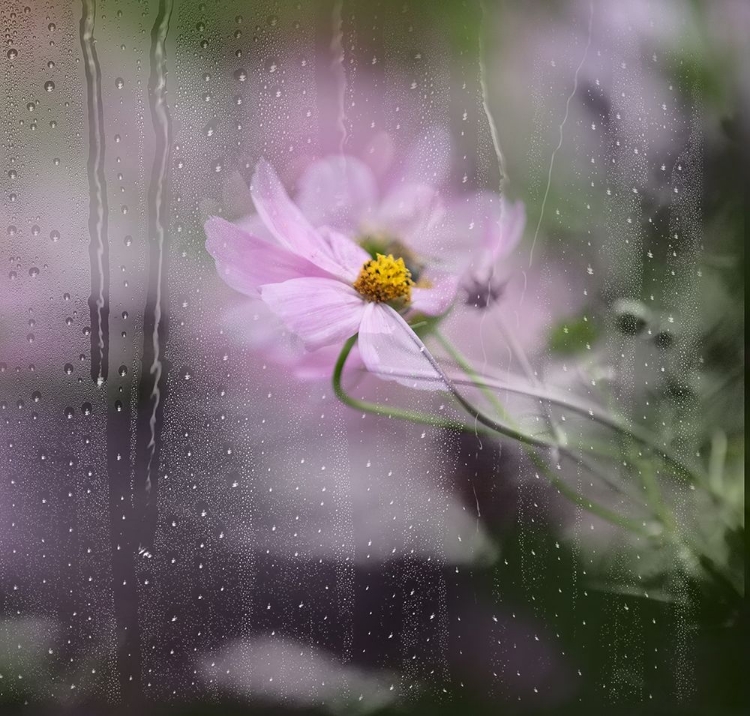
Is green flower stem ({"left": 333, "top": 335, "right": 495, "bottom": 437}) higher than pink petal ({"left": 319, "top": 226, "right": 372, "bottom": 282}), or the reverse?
pink petal ({"left": 319, "top": 226, "right": 372, "bottom": 282})

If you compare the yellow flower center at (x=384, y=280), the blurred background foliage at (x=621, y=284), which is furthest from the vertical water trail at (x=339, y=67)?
the yellow flower center at (x=384, y=280)

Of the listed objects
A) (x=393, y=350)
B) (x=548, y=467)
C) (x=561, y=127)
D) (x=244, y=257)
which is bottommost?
(x=548, y=467)

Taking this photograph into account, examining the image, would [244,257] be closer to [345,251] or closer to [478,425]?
[345,251]

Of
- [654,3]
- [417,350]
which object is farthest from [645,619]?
[654,3]

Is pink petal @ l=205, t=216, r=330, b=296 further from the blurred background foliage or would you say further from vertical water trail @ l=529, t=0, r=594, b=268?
vertical water trail @ l=529, t=0, r=594, b=268

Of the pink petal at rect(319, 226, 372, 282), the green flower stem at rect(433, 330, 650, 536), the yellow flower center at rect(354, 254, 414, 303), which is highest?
the pink petal at rect(319, 226, 372, 282)

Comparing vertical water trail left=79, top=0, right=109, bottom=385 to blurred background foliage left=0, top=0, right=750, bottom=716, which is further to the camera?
blurred background foliage left=0, top=0, right=750, bottom=716

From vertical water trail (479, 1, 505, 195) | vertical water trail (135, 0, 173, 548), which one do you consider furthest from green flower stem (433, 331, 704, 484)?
vertical water trail (135, 0, 173, 548)

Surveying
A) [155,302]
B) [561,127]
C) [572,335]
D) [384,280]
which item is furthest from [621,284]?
[155,302]
